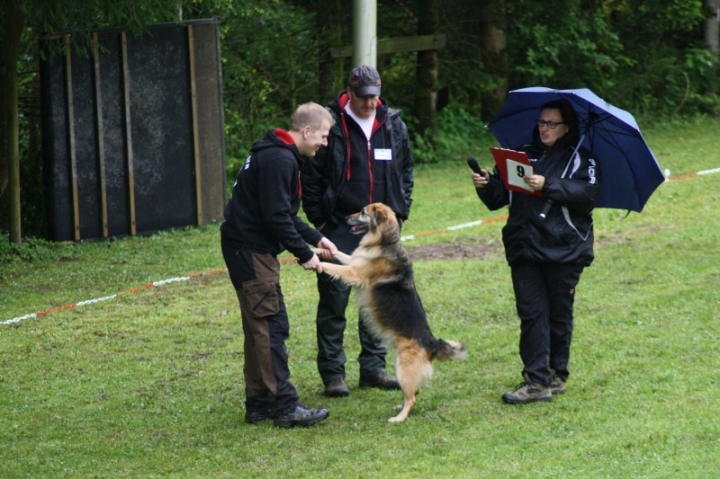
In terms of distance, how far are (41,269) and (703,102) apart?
14.6m

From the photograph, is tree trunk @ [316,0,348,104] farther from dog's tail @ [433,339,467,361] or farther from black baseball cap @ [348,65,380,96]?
dog's tail @ [433,339,467,361]

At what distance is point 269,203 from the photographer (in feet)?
20.9

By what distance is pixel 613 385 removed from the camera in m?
7.13

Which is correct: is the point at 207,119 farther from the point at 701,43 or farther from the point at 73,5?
the point at 701,43

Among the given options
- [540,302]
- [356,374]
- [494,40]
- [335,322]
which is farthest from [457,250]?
[494,40]

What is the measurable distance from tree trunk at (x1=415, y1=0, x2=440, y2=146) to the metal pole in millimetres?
9903

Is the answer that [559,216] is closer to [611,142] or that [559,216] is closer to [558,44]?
[611,142]

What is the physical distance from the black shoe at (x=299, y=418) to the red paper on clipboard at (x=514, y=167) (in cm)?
188

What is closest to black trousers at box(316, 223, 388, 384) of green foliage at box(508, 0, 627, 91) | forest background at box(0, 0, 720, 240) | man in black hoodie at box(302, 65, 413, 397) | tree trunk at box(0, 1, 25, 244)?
man in black hoodie at box(302, 65, 413, 397)

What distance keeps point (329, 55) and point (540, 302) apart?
1160 cm

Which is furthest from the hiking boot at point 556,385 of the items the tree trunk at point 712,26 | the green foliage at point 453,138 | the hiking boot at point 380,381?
the tree trunk at point 712,26

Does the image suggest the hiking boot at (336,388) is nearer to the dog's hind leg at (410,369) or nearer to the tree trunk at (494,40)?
A: the dog's hind leg at (410,369)

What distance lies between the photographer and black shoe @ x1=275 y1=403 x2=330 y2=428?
664 centimetres

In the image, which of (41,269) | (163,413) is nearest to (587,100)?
(163,413)
